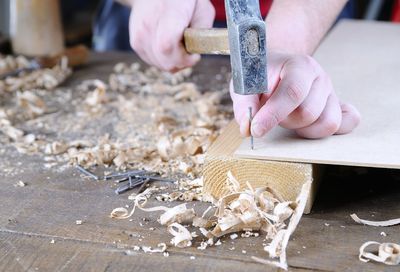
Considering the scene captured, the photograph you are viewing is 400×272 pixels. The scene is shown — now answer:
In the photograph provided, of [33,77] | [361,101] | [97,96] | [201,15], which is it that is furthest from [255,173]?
[33,77]

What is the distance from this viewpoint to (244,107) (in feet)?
3.83

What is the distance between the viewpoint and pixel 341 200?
1.18 metres

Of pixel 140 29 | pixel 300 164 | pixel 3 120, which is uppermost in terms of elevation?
pixel 140 29

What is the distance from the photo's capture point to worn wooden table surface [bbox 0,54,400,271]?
0.98 m

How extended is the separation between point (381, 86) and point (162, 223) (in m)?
0.63

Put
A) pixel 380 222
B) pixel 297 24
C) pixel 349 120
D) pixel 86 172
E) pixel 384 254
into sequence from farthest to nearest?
pixel 297 24 → pixel 86 172 → pixel 349 120 → pixel 380 222 → pixel 384 254

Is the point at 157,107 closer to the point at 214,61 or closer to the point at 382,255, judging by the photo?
the point at 214,61

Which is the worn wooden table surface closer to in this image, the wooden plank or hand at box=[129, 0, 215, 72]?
the wooden plank

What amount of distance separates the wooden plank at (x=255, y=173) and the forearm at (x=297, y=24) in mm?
334

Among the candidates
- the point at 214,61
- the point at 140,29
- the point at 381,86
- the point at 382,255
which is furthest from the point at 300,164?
the point at 214,61

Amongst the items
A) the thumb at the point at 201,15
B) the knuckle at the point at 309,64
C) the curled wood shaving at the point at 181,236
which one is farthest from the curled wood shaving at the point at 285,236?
the thumb at the point at 201,15

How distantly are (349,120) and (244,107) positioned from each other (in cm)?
19

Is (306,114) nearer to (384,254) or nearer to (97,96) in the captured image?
(384,254)

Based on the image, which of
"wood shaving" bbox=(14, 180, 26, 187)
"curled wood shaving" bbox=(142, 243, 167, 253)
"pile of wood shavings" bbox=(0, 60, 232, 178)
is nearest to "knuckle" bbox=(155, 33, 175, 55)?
"pile of wood shavings" bbox=(0, 60, 232, 178)
